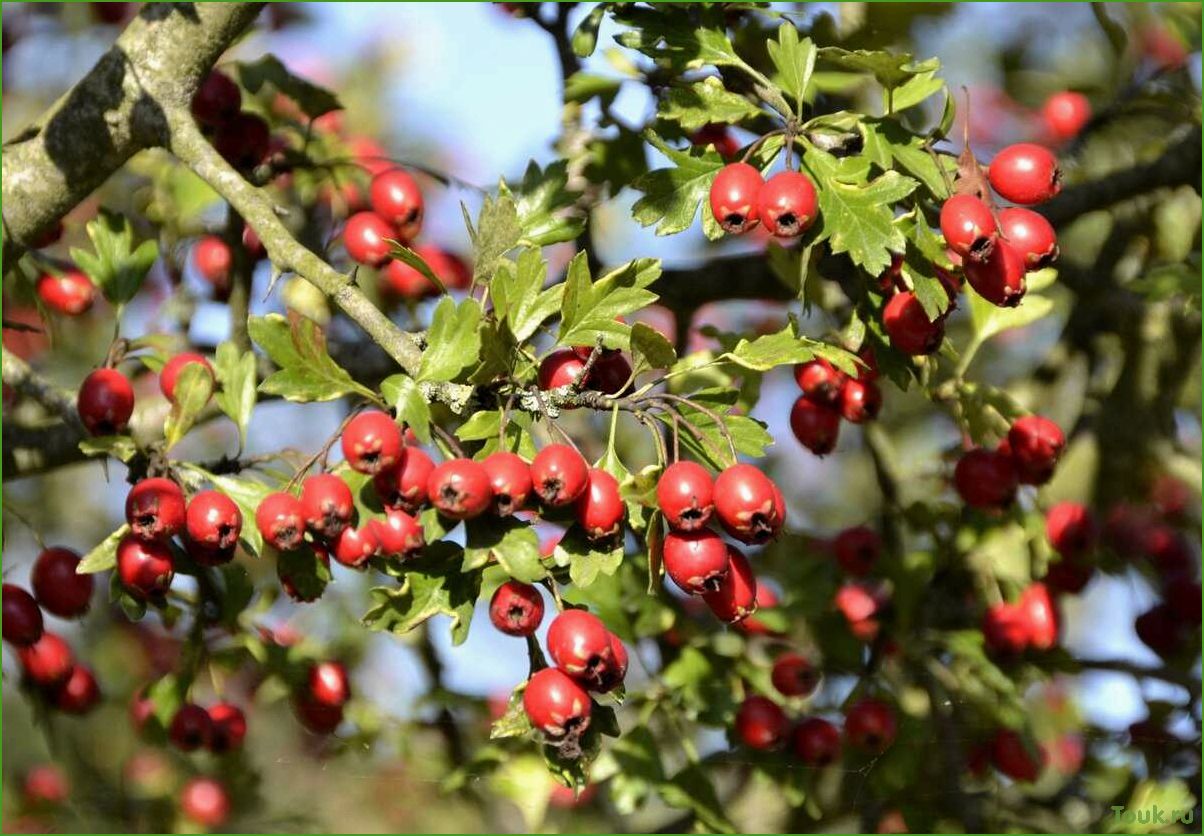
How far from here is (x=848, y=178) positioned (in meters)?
1.61

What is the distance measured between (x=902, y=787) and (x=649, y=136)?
141 cm

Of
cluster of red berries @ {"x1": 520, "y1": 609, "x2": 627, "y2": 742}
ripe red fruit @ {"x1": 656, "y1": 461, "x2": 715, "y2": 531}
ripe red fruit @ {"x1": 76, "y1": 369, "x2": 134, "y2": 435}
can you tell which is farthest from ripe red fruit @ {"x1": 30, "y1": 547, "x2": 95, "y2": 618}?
ripe red fruit @ {"x1": 656, "y1": 461, "x2": 715, "y2": 531}

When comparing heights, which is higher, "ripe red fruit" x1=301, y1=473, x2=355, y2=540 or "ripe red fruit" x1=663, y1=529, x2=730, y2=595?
"ripe red fruit" x1=301, y1=473, x2=355, y2=540

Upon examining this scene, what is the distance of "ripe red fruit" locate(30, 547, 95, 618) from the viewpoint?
2.06 metres

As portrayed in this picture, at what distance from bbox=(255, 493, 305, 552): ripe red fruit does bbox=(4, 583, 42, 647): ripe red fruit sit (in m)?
0.61

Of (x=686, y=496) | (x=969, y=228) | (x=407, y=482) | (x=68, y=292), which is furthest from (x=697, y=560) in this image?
(x=68, y=292)

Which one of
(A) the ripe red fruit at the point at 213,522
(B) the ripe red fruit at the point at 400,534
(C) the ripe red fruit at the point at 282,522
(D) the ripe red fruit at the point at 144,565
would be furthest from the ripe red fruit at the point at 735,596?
(D) the ripe red fruit at the point at 144,565

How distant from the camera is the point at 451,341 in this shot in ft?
4.92

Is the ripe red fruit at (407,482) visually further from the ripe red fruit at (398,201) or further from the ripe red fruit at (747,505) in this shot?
the ripe red fruit at (398,201)

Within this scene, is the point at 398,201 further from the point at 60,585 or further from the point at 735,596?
the point at 735,596

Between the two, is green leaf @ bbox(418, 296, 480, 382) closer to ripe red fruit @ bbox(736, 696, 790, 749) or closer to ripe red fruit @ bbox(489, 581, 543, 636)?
ripe red fruit @ bbox(489, 581, 543, 636)

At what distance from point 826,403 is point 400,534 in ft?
2.27

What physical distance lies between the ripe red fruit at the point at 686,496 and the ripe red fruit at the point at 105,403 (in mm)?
866

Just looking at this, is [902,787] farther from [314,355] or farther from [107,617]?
[107,617]
